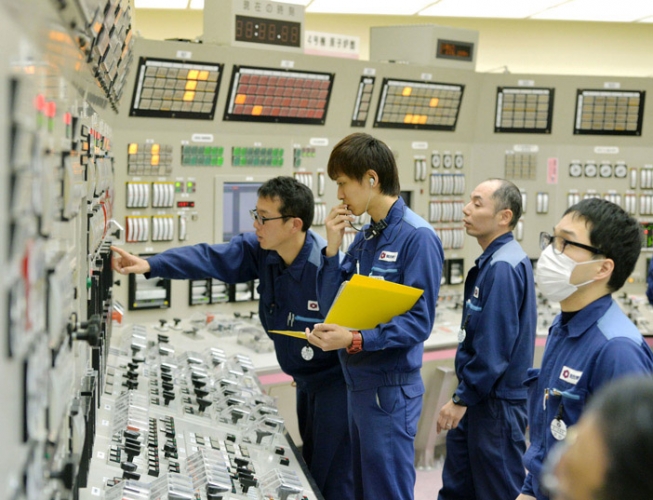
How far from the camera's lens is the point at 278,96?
3863 mm

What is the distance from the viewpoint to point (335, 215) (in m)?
2.46

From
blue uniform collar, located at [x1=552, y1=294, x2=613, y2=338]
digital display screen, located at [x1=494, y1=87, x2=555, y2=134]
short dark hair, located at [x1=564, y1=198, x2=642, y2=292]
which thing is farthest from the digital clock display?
blue uniform collar, located at [x1=552, y1=294, x2=613, y2=338]

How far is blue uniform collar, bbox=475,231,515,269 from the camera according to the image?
2.83 metres

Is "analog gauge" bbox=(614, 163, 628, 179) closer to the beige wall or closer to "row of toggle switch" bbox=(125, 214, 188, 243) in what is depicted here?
"row of toggle switch" bbox=(125, 214, 188, 243)

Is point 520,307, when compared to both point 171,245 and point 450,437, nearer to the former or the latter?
point 450,437

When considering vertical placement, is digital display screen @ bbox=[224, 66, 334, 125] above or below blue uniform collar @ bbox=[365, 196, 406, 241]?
above

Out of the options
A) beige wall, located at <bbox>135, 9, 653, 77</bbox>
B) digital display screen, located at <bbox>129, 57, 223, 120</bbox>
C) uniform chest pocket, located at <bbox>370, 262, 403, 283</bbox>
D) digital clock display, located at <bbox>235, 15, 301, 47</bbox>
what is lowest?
uniform chest pocket, located at <bbox>370, 262, 403, 283</bbox>

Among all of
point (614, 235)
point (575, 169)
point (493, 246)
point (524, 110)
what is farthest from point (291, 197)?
point (575, 169)

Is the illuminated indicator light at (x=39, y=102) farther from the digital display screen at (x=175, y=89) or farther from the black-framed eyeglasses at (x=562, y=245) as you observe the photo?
the digital display screen at (x=175, y=89)

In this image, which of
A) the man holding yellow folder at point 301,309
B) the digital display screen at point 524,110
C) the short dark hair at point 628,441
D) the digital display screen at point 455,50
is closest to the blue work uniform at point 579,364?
the man holding yellow folder at point 301,309

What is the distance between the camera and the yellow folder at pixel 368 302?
2.16m

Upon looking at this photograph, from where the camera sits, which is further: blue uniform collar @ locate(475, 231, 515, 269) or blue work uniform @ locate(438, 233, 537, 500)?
blue uniform collar @ locate(475, 231, 515, 269)

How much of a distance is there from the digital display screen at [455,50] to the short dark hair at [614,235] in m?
2.74

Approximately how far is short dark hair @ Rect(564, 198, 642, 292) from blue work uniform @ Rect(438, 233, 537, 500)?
0.87 m
